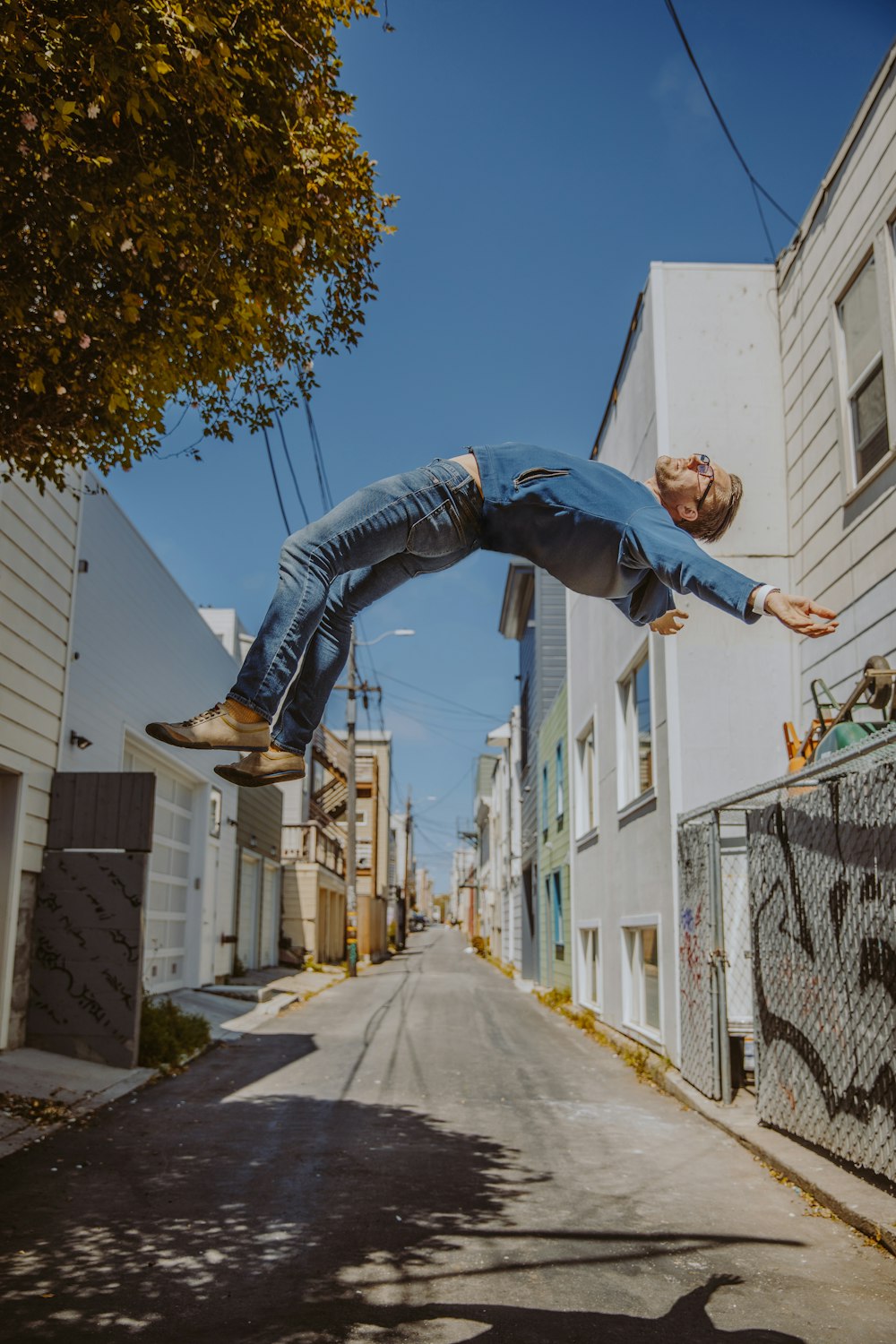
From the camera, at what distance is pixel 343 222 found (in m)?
6.50

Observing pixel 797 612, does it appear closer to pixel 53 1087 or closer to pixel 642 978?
pixel 53 1087

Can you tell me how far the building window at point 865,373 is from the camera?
8.85m

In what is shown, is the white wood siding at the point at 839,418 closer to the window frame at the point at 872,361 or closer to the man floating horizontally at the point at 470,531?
the window frame at the point at 872,361

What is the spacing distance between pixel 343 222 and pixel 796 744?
584 centimetres

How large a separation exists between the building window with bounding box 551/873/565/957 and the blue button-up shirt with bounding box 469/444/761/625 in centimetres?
1897

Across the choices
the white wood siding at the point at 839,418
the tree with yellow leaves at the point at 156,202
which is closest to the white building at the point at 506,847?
the white wood siding at the point at 839,418

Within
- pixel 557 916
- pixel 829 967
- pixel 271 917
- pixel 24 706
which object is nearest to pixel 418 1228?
pixel 829 967

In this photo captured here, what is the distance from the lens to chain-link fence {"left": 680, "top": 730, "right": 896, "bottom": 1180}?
6121 millimetres

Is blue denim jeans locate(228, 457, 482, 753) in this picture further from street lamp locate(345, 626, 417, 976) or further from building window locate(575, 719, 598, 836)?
street lamp locate(345, 626, 417, 976)

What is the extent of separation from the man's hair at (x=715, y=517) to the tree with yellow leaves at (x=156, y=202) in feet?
10.7

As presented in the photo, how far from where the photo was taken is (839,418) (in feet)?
31.2

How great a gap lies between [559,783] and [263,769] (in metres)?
18.8

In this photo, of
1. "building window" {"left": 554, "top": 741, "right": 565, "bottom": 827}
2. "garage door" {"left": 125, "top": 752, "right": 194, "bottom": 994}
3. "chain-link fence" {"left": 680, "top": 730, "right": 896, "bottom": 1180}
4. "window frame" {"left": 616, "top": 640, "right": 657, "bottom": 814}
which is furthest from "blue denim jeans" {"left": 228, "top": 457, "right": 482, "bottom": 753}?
"building window" {"left": 554, "top": 741, "right": 565, "bottom": 827}

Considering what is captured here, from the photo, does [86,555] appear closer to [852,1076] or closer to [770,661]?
[770,661]
